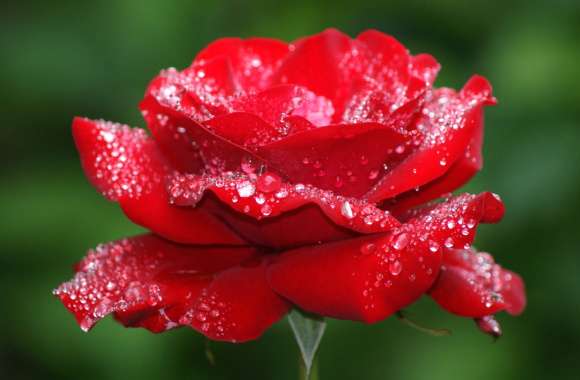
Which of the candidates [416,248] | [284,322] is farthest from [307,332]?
[284,322]

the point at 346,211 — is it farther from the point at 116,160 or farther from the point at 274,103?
the point at 116,160

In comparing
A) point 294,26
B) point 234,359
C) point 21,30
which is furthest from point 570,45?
point 21,30

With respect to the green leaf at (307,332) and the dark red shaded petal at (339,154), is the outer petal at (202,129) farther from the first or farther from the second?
the green leaf at (307,332)

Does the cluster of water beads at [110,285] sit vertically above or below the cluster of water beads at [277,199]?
below

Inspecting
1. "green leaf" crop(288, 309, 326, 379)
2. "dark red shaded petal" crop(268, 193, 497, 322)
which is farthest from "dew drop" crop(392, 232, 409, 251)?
"green leaf" crop(288, 309, 326, 379)

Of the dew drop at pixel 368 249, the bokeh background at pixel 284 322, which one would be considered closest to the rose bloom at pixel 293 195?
the dew drop at pixel 368 249

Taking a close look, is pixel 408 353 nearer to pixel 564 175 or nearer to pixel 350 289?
pixel 564 175
